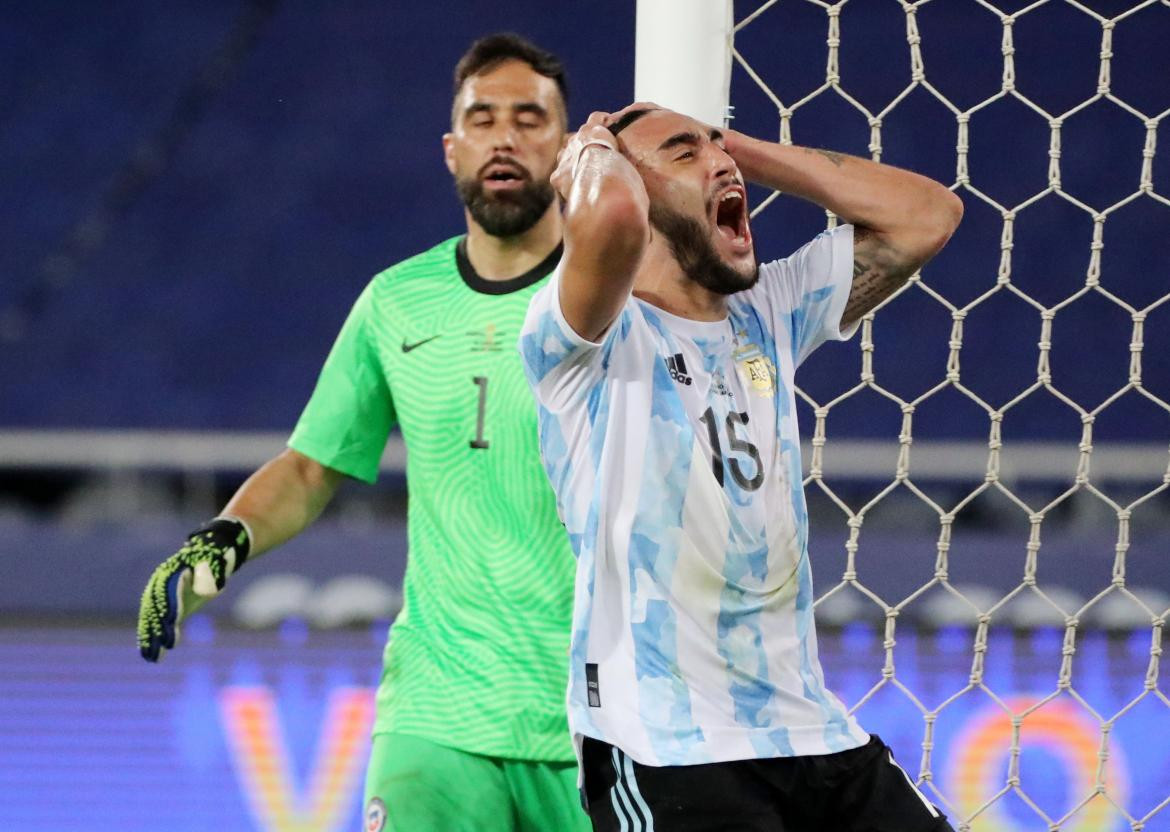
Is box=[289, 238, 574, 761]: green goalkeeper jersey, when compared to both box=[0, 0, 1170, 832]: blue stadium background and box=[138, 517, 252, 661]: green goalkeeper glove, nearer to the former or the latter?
box=[138, 517, 252, 661]: green goalkeeper glove

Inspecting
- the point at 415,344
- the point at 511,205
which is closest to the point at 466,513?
the point at 415,344

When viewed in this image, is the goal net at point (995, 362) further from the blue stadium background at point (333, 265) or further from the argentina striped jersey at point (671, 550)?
the argentina striped jersey at point (671, 550)

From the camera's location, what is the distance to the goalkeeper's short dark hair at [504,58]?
3184mm

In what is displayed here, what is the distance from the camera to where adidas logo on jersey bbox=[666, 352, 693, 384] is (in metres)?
2.23

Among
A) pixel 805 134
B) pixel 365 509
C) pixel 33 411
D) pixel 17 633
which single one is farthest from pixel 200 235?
pixel 805 134

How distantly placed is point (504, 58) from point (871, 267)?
1007mm

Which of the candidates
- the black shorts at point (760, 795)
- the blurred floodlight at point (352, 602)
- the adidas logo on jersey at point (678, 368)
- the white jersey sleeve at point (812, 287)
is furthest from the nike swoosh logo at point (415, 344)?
the blurred floodlight at point (352, 602)

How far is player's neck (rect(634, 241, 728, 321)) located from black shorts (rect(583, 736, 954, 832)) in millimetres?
628

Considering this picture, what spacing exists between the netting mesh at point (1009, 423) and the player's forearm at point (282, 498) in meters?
0.98

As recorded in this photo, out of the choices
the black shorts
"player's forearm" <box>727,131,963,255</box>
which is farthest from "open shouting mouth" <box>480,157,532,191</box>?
the black shorts

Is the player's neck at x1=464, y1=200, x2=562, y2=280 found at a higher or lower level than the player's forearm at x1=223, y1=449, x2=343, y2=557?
higher

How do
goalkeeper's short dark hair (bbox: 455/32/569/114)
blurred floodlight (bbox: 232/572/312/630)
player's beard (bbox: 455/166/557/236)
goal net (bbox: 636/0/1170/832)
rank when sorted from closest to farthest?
player's beard (bbox: 455/166/557/236), goalkeeper's short dark hair (bbox: 455/32/569/114), goal net (bbox: 636/0/1170/832), blurred floodlight (bbox: 232/572/312/630)

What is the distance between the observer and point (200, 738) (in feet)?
20.0

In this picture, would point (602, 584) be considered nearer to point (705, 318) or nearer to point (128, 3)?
point (705, 318)
